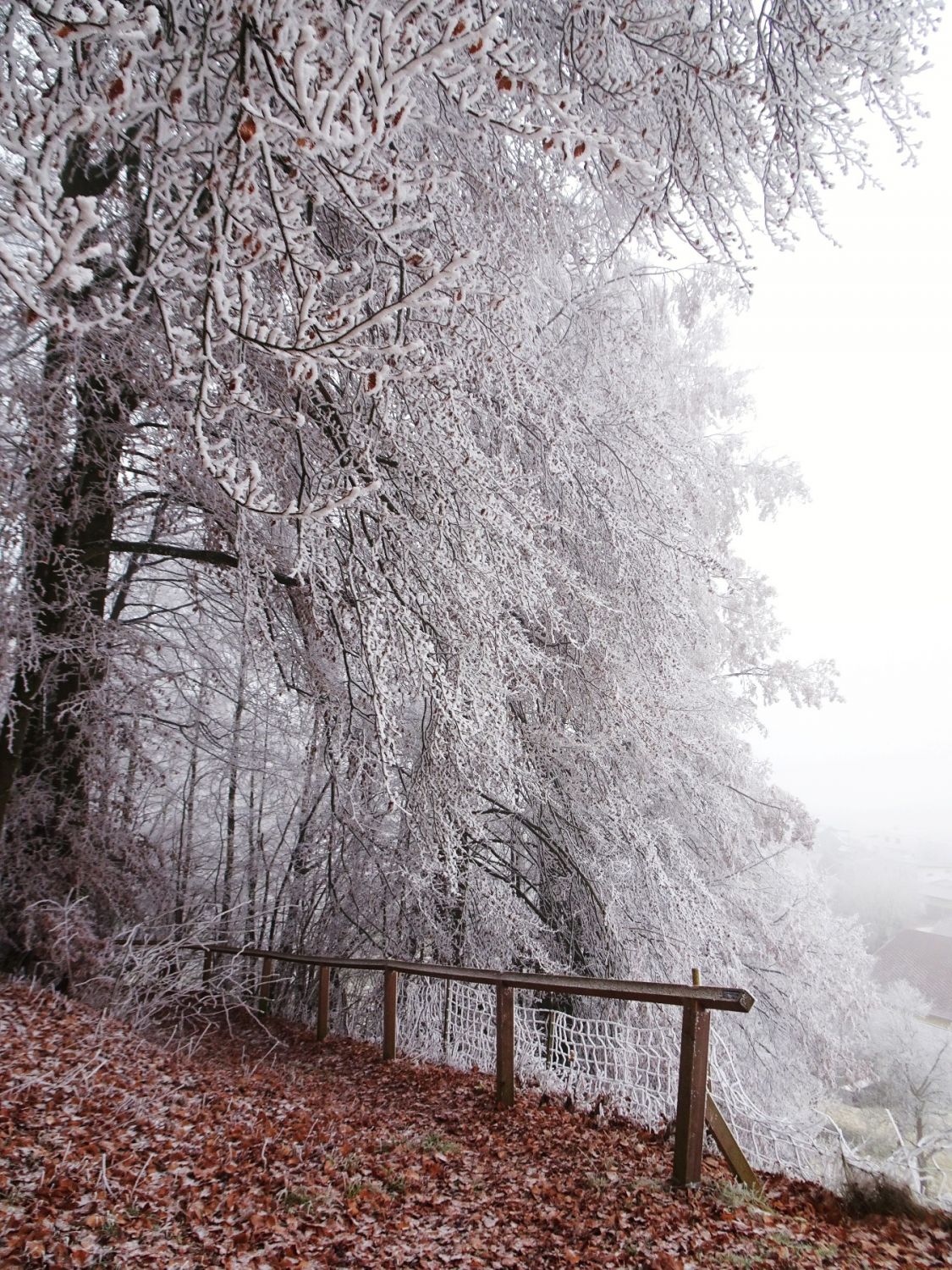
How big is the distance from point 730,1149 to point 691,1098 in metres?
0.29

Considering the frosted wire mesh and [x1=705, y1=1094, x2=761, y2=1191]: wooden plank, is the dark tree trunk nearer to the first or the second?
the frosted wire mesh

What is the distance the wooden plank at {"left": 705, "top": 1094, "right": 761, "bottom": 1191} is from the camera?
3.22 m

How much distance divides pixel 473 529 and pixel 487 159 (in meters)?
1.88

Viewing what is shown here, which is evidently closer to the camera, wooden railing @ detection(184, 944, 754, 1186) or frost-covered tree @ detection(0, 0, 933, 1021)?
frost-covered tree @ detection(0, 0, 933, 1021)

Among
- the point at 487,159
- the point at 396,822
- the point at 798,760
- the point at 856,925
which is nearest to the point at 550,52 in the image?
the point at 487,159

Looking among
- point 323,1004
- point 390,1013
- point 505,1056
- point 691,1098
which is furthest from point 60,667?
point 691,1098

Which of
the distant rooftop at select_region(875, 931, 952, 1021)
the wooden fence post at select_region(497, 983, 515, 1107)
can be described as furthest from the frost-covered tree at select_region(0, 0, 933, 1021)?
the distant rooftop at select_region(875, 931, 952, 1021)

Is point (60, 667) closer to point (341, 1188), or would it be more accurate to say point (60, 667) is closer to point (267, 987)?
point (341, 1188)

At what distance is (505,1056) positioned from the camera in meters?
4.42

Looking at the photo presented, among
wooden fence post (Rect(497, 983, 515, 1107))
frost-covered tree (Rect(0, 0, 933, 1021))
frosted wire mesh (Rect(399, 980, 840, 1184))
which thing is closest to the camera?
frost-covered tree (Rect(0, 0, 933, 1021))

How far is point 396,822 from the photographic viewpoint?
296 inches

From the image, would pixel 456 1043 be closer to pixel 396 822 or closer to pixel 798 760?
pixel 396 822

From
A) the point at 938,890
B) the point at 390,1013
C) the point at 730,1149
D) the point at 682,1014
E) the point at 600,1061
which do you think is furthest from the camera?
the point at 938,890

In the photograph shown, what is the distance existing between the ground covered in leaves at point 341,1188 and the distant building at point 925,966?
703 inches
